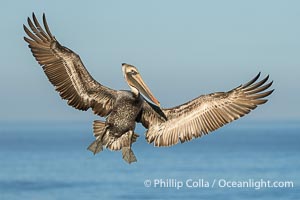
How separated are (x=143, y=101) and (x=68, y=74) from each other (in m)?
1.21

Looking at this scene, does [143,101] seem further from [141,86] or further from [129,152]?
[129,152]

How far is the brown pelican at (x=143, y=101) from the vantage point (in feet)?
48.8

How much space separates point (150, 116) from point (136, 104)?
0.57 meters

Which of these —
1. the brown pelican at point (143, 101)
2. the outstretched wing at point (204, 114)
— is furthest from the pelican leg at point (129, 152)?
the outstretched wing at point (204, 114)

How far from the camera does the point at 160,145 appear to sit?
50.6ft

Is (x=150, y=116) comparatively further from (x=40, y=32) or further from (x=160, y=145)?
(x=40, y=32)

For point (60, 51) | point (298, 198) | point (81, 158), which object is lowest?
point (60, 51)

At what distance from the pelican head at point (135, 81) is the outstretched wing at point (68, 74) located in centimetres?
29

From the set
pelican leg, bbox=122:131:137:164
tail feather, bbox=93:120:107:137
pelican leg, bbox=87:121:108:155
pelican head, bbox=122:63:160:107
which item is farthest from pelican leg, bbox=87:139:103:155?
pelican head, bbox=122:63:160:107

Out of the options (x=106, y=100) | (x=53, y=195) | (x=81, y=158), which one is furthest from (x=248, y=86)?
(x=81, y=158)

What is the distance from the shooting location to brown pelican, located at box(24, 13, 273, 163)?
1488 centimetres

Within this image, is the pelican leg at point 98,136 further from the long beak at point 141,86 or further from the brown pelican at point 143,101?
the long beak at point 141,86

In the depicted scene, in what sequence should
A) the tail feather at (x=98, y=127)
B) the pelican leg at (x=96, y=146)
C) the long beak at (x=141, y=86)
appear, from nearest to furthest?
the pelican leg at (x=96, y=146) < the long beak at (x=141, y=86) < the tail feather at (x=98, y=127)

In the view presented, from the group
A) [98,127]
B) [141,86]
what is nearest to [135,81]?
[141,86]
